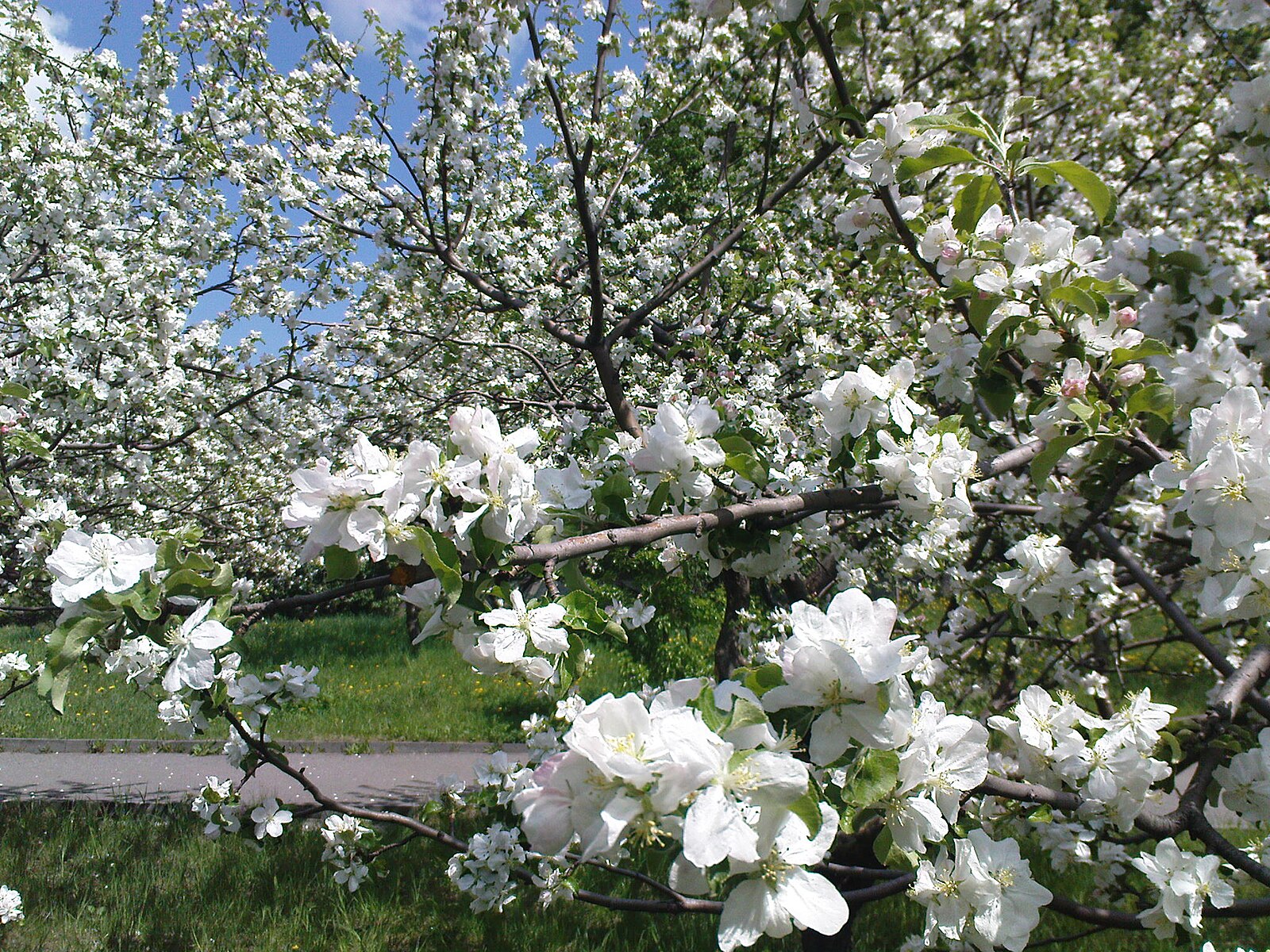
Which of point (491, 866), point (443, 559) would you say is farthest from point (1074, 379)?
point (491, 866)

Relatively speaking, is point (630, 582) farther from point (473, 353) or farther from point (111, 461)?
point (111, 461)

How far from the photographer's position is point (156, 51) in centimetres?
499

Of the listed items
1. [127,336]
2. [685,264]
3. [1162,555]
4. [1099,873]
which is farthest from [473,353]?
[1099,873]

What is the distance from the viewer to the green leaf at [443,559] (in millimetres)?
1051

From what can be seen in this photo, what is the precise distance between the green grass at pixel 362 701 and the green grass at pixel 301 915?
6.35ft

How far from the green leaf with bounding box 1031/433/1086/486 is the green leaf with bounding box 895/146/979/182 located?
1.81 ft

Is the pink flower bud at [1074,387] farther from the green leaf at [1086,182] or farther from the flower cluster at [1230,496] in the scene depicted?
the green leaf at [1086,182]

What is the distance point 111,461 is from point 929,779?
6.32m

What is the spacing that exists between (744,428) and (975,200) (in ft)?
2.33

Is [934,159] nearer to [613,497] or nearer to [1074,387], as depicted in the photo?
[1074,387]

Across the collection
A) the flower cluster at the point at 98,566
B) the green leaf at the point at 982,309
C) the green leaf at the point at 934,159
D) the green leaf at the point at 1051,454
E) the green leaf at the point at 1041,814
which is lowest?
the green leaf at the point at 1041,814

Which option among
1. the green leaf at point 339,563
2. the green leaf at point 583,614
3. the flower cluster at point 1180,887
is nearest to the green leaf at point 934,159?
the green leaf at point 583,614

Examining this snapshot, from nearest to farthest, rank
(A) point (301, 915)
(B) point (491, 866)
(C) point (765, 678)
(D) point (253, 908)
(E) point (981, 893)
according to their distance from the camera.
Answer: (C) point (765, 678) < (E) point (981, 893) < (B) point (491, 866) < (A) point (301, 915) < (D) point (253, 908)

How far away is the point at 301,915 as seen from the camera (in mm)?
3662
